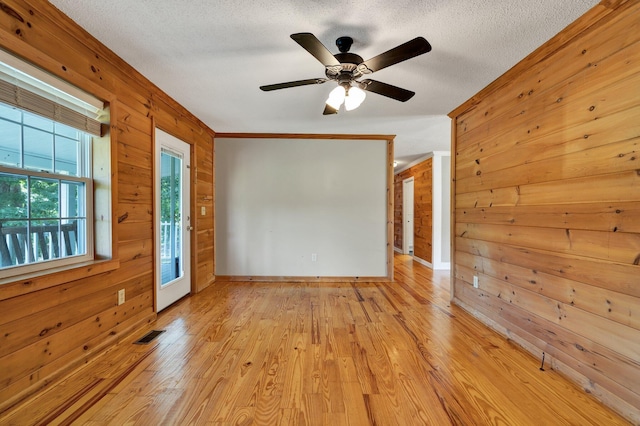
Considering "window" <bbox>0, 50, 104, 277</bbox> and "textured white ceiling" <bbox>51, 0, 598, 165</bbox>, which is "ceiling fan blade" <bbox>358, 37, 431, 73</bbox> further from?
Answer: "window" <bbox>0, 50, 104, 277</bbox>

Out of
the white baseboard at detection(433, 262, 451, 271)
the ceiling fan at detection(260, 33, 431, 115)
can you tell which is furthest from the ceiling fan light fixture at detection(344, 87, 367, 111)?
the white baseboard at detection(433, 262, 451, 271)

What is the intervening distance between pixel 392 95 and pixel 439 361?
196 cm

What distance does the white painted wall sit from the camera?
3.95m

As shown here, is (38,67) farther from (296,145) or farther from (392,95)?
(296,145)

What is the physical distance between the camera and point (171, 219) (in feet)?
9.78

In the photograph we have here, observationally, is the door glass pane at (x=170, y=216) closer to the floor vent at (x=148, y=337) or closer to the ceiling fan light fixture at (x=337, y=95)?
the floor vent at (x=148, y=337)

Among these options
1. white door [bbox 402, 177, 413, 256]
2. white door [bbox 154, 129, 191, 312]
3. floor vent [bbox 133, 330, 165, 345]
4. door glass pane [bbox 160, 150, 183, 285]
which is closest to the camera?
floor vent [bbox 133, 330, 165, 345]

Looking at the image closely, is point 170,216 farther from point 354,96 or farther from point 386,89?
point 386,89

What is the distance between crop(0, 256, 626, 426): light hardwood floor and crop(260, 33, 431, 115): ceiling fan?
1863mm

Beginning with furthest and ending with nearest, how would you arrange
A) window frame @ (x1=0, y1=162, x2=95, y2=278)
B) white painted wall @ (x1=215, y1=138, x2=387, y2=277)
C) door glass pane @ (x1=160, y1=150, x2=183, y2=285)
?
white painted wall @ (x1=215, y1=138, x2=387, y2=277), door glass pane @ (x1=160, y1=150, x2=183, y2=285), window frame @ (x1=0, y1=162, x2=95, y2=278)

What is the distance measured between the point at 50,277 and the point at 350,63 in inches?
87.4

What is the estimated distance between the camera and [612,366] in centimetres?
141

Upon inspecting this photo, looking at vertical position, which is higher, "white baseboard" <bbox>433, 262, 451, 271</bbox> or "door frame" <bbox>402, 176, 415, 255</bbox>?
"door frame" <bbox>402, 176, 415, 255</bbox>

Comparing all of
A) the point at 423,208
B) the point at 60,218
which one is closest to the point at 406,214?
the point at 423,208
